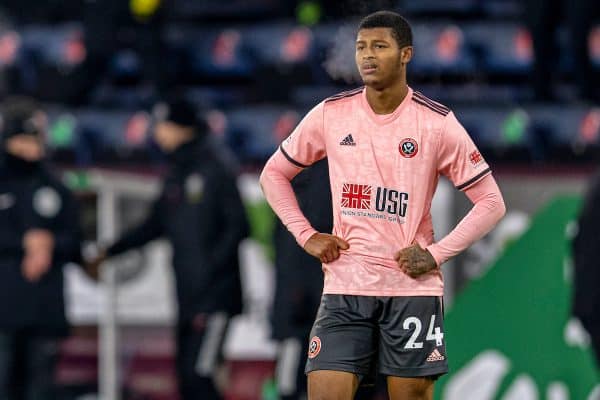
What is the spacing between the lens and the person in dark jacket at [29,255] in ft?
27.8

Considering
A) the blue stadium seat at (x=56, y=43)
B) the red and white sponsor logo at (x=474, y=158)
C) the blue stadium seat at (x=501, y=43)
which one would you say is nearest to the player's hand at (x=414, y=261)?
the red and white sponsor logo at (x=474, y=158)

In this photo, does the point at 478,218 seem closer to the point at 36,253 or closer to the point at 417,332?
the point at 417,332

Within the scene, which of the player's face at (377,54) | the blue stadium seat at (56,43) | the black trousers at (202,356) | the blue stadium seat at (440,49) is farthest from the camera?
the blue stadium seat at (56,43)

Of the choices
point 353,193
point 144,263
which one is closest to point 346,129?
point 353,193

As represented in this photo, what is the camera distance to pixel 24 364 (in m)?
8.57

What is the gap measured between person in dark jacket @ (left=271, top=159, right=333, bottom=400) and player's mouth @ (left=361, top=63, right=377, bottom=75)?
7.99 ft

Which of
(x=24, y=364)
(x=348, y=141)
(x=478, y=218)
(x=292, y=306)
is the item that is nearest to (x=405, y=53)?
(x=348, y=141)

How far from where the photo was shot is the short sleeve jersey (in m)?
4.87

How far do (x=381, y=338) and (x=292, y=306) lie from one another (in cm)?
259

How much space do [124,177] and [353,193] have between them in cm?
557

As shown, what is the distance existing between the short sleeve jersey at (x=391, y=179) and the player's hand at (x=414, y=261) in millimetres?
46

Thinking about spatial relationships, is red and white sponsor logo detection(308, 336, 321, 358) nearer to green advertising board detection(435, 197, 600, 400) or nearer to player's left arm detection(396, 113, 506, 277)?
player's left arm detection(396, 113, 506, 277)

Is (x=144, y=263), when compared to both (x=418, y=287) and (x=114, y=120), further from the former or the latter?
(x=418, y=287)

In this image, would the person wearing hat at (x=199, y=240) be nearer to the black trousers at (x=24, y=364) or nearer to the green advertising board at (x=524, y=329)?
the black trousers at (x=24, y=364)
